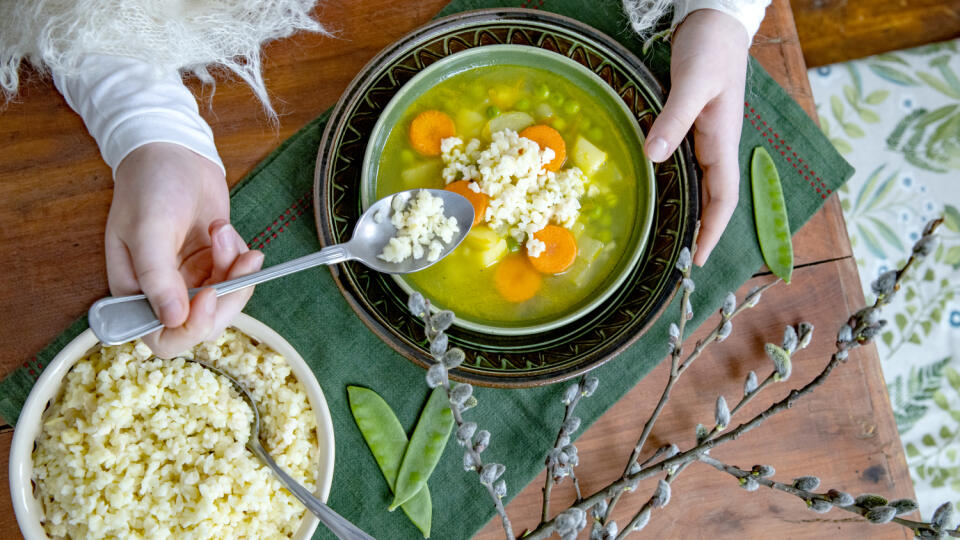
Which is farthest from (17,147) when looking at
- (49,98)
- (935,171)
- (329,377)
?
(935,171)

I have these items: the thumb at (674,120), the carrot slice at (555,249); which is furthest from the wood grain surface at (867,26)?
the carrot slice at (555,249)

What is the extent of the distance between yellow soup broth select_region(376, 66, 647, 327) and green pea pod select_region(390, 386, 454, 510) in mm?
198

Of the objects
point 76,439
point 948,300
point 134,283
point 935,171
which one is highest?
point 935,171

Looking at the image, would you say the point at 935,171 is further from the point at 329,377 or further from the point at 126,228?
the point at 126,228

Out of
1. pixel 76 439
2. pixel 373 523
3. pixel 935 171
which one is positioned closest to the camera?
pixel 76 439

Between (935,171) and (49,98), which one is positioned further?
(935,171)

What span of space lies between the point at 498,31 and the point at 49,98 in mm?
932

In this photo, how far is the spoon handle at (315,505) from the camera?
3.53 feet

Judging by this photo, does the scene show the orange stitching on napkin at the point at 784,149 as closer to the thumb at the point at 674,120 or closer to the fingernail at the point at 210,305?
the thumb at the point at 674,120

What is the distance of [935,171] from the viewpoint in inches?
79.9

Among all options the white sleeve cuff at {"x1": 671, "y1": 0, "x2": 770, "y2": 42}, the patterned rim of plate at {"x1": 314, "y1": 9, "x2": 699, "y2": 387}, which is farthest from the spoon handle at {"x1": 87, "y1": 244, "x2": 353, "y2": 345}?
the white sleeve cuff at {"x1": 671, "y1": 0, "x2": 770, "y2": 42}

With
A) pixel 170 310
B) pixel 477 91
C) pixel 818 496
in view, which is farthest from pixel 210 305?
pixel 818 496

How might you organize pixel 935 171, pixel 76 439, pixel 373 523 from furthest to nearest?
pixel 935 171 < pixel 373 523 < pixel 76 439

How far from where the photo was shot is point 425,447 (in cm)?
→ 130
